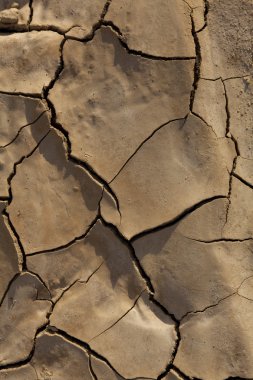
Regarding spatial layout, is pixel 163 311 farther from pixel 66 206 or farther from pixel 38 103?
pixel 38 103

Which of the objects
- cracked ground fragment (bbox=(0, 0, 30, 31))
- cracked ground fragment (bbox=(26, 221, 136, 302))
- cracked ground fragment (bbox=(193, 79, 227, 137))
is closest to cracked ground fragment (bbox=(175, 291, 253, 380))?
cracked ground fragment (bbox=(26, 221, 136, 302))

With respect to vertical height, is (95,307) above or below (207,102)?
below

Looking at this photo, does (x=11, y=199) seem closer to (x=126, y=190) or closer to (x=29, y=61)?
(x=126, y=190)

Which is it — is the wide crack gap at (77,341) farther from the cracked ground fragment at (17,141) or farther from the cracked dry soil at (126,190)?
the cracked ground fragment at (17,141)

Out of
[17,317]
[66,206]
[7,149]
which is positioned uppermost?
[7,149]

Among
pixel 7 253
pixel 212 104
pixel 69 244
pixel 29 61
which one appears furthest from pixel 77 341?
pixel 29 61

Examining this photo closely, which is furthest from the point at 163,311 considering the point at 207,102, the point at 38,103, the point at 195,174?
the point at 38,103
